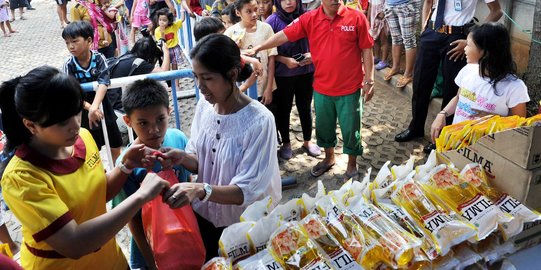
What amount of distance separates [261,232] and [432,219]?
25.3 inches

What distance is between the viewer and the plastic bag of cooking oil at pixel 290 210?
1.76 metres

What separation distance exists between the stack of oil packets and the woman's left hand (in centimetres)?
19

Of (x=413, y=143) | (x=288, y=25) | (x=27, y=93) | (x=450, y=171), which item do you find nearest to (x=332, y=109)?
(x=288, y=25)

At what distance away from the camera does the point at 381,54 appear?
675 cm

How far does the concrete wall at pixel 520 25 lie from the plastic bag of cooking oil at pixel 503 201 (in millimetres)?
3586

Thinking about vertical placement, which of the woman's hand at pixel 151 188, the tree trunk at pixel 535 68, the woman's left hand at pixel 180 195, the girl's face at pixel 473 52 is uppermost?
the girl's face at pixel 473 52

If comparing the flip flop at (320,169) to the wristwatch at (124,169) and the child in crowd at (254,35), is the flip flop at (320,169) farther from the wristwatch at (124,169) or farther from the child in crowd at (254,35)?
the wristwatch at (124,169)

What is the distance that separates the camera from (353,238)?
5.45ft

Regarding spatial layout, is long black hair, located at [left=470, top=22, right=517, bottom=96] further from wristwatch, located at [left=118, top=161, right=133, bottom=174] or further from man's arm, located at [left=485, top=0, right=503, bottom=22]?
wristwatch, located at [left=118, top=161, right=133, bottom=174]

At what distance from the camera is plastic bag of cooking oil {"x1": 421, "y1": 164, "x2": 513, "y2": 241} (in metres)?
1.74

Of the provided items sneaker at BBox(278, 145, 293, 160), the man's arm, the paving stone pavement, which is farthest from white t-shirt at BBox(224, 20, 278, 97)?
the man's arm

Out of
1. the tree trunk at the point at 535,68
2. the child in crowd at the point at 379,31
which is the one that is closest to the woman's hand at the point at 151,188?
the tree trunk at the point at 535,68

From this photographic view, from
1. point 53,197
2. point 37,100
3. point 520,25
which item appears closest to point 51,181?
point 53,197

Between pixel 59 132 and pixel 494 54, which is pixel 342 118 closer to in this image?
pixel 494 54
